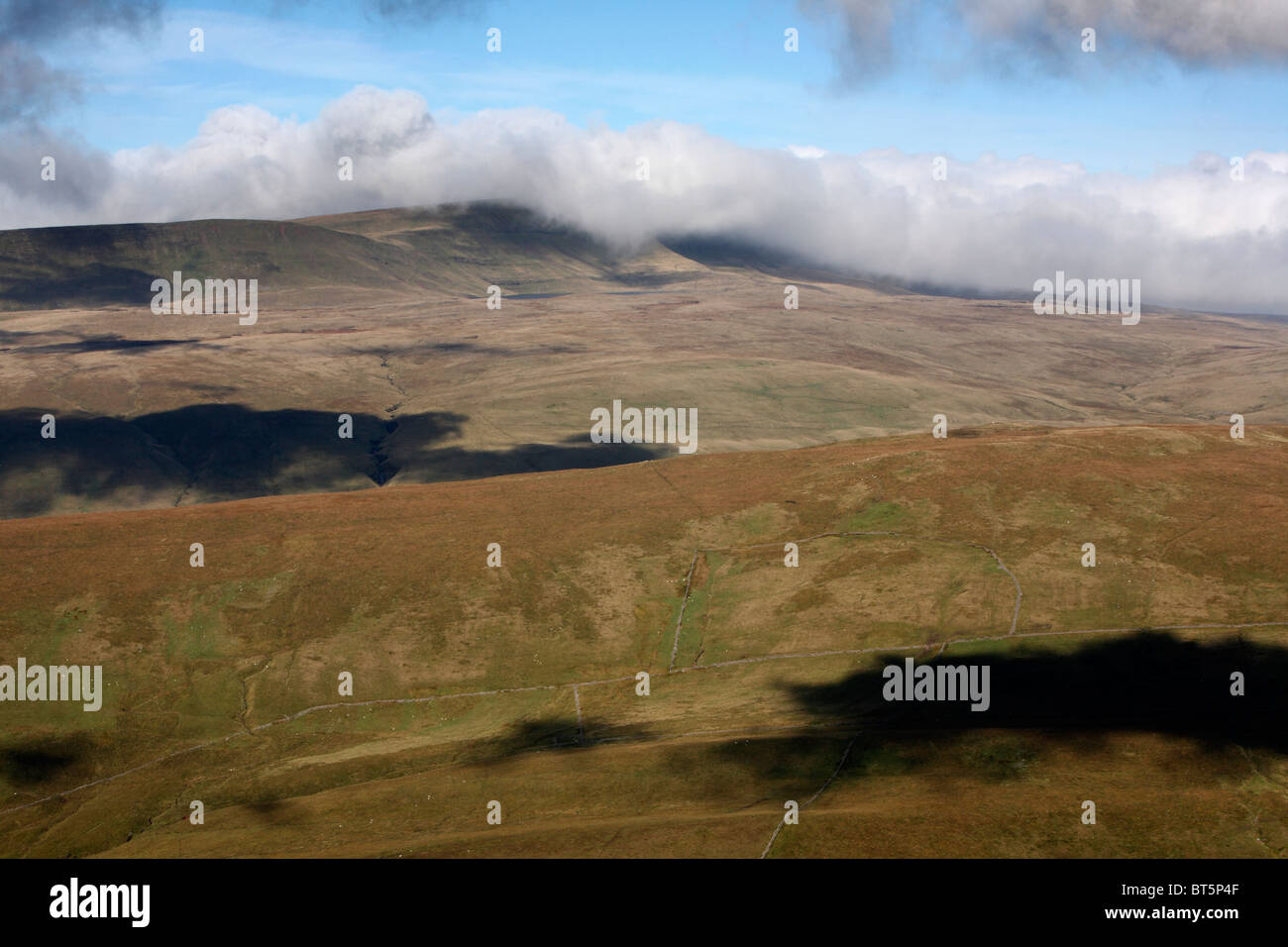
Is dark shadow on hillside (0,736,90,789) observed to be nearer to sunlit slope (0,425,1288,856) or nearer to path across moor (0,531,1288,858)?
sunlit slope (0,425,1288,856)

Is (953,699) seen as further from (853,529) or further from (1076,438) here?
(1076,438)

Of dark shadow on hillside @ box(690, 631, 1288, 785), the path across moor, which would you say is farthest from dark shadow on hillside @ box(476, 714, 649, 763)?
dark shadow on hillside @ box(690, 631, 1288, 785)

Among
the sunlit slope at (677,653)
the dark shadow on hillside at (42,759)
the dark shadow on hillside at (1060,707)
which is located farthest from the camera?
the dark shadow on hillside at (42,759)

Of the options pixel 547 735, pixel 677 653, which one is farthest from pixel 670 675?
pixel 547 735

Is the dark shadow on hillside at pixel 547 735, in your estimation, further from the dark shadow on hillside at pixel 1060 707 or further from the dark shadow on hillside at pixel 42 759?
the dark shadow on hillside at pixel 42 759

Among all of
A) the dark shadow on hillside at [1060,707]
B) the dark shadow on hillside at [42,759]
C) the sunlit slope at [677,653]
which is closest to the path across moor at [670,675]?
the sunlit slope at [677,653]
